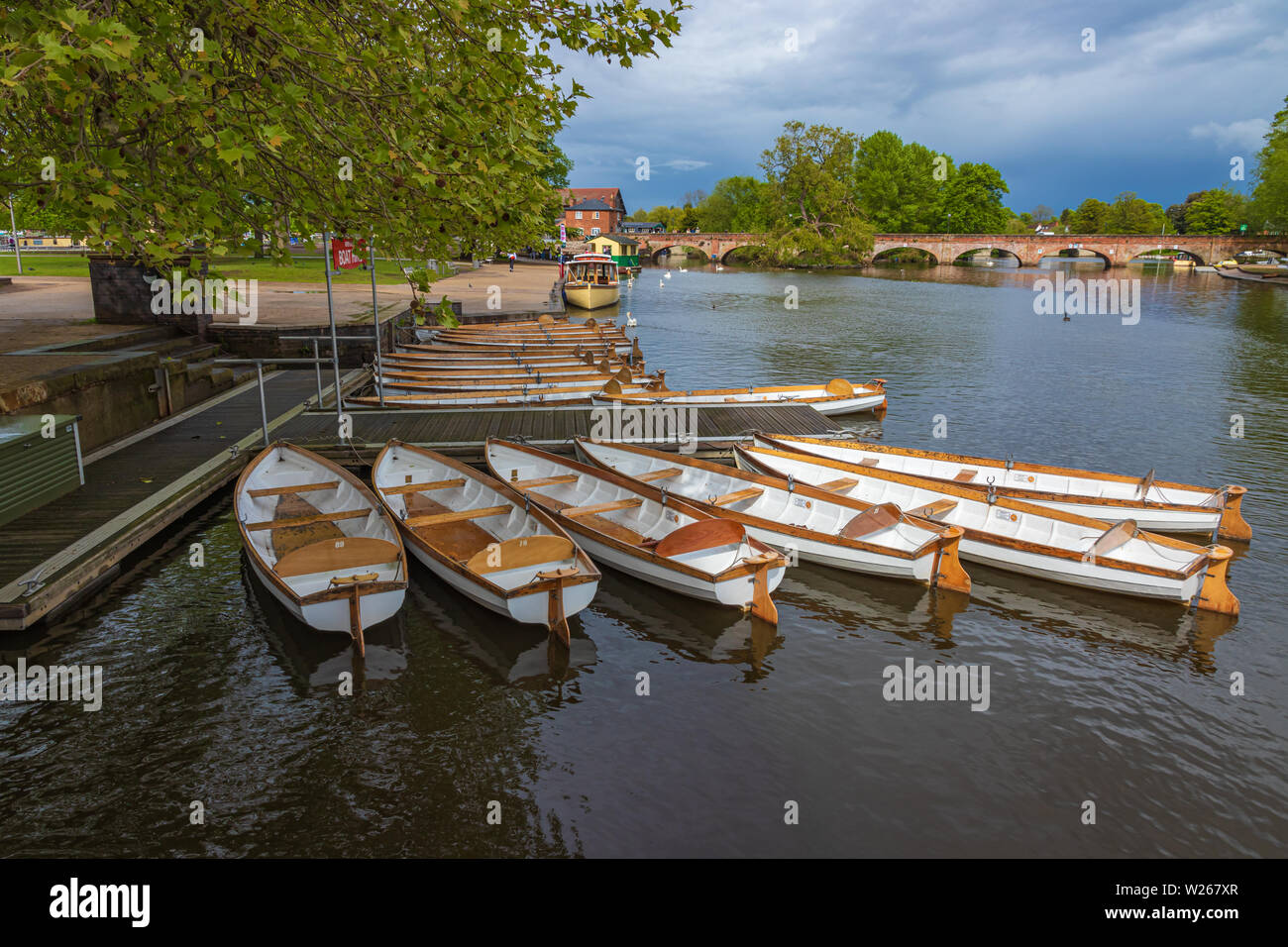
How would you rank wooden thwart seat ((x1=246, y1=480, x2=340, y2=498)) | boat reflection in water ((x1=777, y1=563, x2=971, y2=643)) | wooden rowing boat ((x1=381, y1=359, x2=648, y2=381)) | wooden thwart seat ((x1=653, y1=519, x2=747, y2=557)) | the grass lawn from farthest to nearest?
the grass lawn, wooden rowing boat ((x1=381, y1=359, x2=648, y2=381)), wooden thwart seat ((x1=246, y1=480, x2=340, y2=498)), boat reflection in water ((x1=777, y1=563, x2=971, y2=643)), wooden thwart seat ((x1=653, y1=519, x2=747, y2=557))

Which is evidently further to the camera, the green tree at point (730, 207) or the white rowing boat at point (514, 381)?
the green tree at point (730, 207)

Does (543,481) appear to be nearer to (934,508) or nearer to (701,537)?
(701,537)

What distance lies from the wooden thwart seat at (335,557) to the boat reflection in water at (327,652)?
103 centimetres

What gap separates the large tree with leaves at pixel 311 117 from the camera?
25.0ft

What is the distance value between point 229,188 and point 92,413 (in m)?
9.10

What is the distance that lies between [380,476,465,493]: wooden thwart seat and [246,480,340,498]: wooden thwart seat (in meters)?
0.91

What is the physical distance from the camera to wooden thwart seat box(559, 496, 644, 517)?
13.1m

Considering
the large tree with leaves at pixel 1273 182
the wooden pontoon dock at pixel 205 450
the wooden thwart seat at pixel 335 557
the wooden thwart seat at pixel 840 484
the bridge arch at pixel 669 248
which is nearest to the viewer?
the wooden thwart seat at pixel 335 557

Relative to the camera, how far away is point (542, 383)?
930 inches

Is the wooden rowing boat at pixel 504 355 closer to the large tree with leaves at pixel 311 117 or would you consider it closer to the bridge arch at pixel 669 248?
the large tree with leaves at pixel 311 117

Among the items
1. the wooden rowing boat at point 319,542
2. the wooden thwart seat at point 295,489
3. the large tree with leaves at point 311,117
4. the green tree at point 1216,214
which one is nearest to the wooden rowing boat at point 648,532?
the wooden rowing boat at point 319,542

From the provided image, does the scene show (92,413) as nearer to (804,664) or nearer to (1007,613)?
(804,664)

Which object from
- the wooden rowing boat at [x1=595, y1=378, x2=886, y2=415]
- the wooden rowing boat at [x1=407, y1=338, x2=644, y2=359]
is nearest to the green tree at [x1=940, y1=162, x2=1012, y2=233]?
the wooden rowing boat at [x1=407, y1=338, x2=644, y2=359]

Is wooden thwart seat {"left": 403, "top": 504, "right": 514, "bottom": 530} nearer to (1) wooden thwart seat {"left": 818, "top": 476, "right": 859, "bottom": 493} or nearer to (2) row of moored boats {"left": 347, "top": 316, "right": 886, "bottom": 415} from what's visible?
(1) wooden thwart seat {"left": 818, "top": 476, "right": 859, "bottom": 493}
